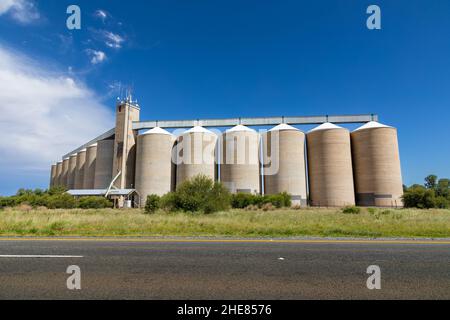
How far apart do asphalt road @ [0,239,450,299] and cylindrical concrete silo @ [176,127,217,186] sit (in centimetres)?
4035

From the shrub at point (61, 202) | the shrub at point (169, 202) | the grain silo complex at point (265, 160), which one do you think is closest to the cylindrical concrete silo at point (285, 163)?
the grain silo complex at point (265, 160)

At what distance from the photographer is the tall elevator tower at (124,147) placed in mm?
50906

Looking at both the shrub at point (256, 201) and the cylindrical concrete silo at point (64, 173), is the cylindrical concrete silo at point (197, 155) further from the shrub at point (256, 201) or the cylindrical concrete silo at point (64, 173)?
the cylindrical concrete silo at point (64, 173)

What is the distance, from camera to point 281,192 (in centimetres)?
4369

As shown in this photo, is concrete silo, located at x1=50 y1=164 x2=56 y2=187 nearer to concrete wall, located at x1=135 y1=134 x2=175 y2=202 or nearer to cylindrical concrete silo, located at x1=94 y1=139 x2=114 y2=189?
cylindrical concrete silo, located at x1=94 y1=139 x2=114 y2=189

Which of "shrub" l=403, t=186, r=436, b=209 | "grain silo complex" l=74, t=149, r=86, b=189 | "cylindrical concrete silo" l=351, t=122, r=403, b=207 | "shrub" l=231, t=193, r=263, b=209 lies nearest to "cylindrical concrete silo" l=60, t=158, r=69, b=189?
"grain silo complex" l=74, t=149, r=86, b=189

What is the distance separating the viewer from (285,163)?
45656mm

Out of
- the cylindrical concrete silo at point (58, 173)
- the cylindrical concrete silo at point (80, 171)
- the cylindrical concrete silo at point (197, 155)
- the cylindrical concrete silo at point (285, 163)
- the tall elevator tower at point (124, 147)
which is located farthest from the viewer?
the cylindrical concrete silo at point (58, 173)

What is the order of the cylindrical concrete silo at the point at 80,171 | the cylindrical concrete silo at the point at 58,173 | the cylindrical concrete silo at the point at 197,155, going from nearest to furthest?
the cylindrical concrete silo at the point at 197,155, the cylindrical concrete silo at the point at 80,171, the cylindrical concrete silo at the point at 58,173

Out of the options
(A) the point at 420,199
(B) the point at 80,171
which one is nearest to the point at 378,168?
(A) the point at 420,199

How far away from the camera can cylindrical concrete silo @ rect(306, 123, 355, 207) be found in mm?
43500

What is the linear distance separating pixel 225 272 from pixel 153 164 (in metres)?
46.1

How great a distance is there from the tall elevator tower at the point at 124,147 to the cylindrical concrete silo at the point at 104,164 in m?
3.30
